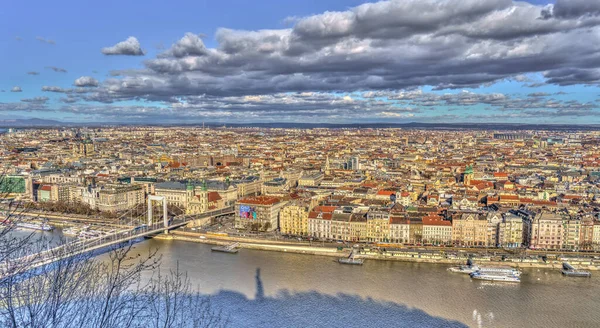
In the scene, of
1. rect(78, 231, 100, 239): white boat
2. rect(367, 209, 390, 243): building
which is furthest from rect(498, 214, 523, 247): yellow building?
rect(78, 231, 100, 239): white boat

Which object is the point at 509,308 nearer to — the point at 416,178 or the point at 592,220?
the point at 592,220

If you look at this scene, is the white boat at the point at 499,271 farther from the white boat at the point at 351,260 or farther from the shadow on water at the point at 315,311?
the shadow on water at the point at 315,311

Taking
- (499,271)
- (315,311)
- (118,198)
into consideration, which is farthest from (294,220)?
(118,198)

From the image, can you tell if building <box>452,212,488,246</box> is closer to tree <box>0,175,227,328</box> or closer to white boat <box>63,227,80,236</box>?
tree <box>0,175,227,328</box>

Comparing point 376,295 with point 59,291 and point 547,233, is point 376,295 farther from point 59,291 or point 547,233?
point 59,291

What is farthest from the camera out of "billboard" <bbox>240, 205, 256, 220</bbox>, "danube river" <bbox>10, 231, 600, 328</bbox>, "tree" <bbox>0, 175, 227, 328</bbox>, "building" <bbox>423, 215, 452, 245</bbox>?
"billboard" <bbox>240, 205, 256, 220</bbox>

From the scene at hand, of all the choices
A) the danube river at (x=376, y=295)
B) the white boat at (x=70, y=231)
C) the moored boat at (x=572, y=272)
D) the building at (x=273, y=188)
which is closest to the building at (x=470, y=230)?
the danube river at (x=376, y=295)
